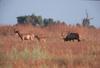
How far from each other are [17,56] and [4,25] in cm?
2461

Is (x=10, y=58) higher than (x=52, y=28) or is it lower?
higher

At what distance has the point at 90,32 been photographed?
34.1 meters

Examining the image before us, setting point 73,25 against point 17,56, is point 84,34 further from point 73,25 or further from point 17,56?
point 17,56

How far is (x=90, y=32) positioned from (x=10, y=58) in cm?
2312

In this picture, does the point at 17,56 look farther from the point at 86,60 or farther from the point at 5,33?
the point at 5,33

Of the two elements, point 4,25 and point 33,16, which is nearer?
point 4,25

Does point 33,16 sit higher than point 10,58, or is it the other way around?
point 10,58

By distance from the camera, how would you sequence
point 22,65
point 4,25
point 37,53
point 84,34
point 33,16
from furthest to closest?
point 33,16 < point 4,25 < point 84,34 < point 37,53 < point 22,65

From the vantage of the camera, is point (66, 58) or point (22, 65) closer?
point (22, 65)

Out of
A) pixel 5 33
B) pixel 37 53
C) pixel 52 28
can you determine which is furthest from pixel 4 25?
pixel 37 53

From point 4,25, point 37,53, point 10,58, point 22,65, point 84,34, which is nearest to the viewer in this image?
point 22,65

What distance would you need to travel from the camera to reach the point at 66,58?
1230cm

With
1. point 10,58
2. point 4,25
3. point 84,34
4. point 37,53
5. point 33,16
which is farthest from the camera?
point 33,16

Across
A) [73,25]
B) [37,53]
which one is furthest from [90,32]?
[37,53]
